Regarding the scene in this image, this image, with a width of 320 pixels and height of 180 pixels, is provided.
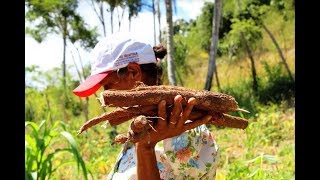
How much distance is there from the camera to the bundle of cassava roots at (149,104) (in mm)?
1146

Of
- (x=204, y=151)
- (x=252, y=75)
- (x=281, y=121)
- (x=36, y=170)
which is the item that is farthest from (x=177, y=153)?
(x=252, y=75)

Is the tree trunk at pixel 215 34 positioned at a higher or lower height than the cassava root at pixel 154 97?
higher

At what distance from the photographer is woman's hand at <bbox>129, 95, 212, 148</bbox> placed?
3.70 feet

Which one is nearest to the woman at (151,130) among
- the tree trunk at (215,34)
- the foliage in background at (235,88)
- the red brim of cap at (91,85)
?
the red brim of cap at (91,85)

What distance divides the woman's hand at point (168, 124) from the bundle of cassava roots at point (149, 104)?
14mm

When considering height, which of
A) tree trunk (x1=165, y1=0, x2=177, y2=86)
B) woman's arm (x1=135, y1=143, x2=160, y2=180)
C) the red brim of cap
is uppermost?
tree trunk (x1=165, y1=0, x2=177, y2=86)

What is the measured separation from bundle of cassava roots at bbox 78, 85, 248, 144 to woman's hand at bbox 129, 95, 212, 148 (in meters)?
0.01

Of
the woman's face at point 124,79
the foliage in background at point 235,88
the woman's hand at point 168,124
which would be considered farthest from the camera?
the foliage in background at point 235,88

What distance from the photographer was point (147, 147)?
1.21 meters

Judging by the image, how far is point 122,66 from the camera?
1.43m

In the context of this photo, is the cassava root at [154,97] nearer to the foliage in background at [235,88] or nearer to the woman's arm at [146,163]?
the woman's arm at [146,163]

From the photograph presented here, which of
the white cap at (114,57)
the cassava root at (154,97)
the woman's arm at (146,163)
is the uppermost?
the white cap at (114,57)

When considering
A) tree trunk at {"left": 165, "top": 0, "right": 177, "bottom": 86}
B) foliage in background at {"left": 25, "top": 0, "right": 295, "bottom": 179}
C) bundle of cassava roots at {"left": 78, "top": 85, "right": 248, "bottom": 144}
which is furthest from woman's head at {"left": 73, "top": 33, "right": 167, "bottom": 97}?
tree trunk at {"left": 165, "top": 0, "right": 177, "bottom": 86}

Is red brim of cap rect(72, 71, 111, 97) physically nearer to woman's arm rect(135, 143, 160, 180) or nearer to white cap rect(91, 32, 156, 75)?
white cap rect(91, 32, 156, 75)
